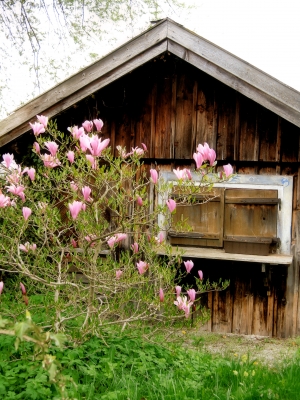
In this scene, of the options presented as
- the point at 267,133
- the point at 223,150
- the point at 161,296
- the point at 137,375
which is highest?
the point at 267,133

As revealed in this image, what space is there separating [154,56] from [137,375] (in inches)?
138

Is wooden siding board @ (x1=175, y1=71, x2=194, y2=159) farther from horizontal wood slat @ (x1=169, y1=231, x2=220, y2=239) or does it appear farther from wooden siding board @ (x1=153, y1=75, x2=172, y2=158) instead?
horizontal wood slat @ (x1=169, y1=231, x2=220, y2=239)

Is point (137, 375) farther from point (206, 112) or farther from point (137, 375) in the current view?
point (206, 112)

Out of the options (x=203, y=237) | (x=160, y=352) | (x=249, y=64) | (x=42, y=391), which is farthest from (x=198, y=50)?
(x=42, y=391)

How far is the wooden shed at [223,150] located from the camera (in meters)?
5.36

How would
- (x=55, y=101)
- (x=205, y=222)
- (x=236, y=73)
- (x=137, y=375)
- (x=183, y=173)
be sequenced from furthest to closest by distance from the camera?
(x=205, y=222) → (x=55, y=101) → (x=236, y=73) → (x=137, y=375) → (x=183, y=173)

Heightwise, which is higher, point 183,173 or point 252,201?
point 183,173

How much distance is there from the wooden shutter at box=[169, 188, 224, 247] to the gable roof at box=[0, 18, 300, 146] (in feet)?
4.51

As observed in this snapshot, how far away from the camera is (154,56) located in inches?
204

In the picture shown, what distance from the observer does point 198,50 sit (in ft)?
16.4

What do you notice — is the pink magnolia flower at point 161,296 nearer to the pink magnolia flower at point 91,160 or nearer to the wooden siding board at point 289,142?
the pink magnolia flower at point 91,160

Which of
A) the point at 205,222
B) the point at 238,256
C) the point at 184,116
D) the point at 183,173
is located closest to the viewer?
the point at 183,173

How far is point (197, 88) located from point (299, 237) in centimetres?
230

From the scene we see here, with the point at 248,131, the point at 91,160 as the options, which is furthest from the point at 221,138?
the point at 91,160
